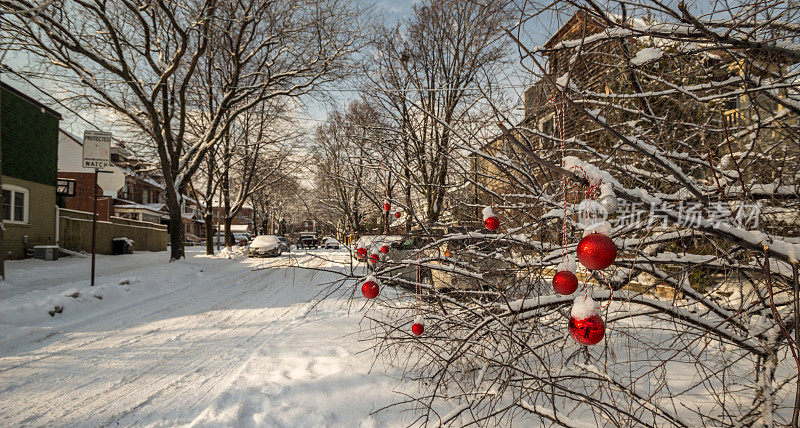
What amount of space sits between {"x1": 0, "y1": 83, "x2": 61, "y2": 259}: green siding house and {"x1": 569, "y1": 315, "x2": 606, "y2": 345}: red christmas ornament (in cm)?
1628

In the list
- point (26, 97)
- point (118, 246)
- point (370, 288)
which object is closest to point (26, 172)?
point (26, 97)

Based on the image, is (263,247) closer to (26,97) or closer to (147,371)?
(26,97)

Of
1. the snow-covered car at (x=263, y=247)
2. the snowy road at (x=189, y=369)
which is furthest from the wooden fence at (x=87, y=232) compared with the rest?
the snowy road at (x=189, y=369)

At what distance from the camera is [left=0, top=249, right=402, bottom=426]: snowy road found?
2.96 meters

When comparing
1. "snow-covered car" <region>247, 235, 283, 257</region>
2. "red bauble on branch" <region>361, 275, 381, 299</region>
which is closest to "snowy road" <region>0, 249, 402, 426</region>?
"red bauble on branch" <region>361, 275, 381, 299</region>

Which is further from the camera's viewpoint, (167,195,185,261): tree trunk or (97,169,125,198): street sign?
(167,195,185,261): tree trunk

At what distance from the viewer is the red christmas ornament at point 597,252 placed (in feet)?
3.95

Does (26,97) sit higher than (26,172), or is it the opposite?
(26,97)

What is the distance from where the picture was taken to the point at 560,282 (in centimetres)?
142

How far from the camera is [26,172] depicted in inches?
522

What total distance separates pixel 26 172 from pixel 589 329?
18939 mm

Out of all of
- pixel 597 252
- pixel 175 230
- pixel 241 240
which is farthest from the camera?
pixel 241 240

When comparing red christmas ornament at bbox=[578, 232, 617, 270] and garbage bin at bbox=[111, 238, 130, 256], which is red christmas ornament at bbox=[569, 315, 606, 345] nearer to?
red christmas ornament at bbox=[578, 232, 617, 270]

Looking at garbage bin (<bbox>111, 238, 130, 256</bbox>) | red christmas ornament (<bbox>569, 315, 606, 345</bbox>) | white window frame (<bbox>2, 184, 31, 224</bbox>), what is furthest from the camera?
garbage bin (<bbox>111, 238, 130, 256</bbox>)
